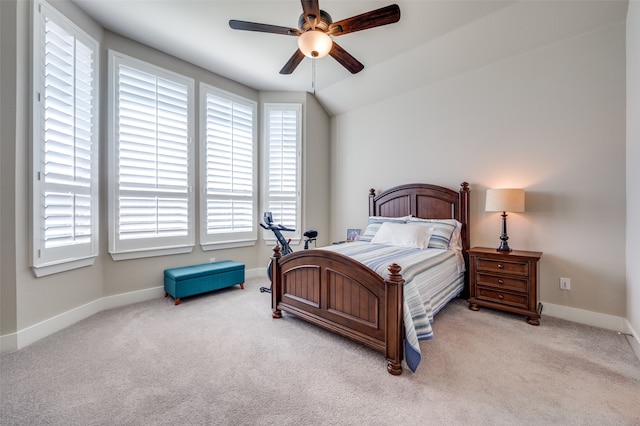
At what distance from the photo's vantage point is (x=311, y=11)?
2.02m

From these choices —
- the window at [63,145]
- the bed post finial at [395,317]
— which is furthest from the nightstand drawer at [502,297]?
the window at [63,145]

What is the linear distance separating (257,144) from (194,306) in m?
2.70

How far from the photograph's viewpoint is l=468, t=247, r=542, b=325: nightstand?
8.90 ft

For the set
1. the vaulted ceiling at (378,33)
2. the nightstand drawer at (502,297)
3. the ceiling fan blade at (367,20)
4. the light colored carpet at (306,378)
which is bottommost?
the light colored carpet at (306,378)

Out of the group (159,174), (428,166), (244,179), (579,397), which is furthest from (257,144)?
(579,397)

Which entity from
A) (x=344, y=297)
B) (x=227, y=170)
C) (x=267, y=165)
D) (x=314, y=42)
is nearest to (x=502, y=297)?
(x=344, y=297)

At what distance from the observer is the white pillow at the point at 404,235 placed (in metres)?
3.25

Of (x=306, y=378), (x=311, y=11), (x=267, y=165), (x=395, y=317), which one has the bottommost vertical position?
(x=306, y=378)

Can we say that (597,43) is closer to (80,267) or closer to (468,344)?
(468,344)

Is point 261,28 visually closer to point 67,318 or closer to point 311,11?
point 311,11

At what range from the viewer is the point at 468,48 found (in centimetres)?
322

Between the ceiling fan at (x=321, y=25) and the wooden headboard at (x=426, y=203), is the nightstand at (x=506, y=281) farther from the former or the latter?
the ceiling fan at (x=321, y=25)

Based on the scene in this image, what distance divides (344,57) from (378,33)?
89 centimetres

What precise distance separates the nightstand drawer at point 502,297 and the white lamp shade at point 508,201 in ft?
2.87
